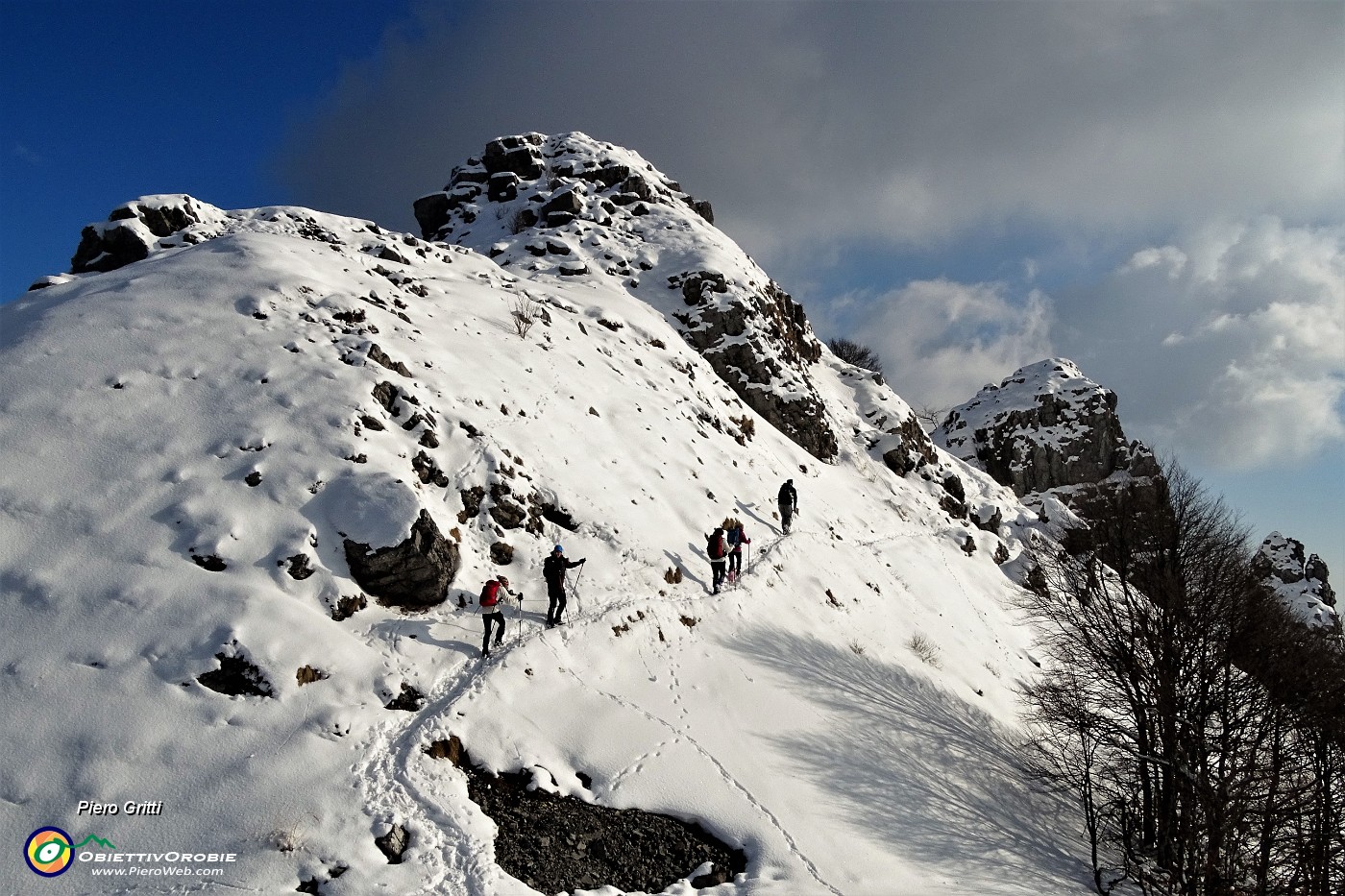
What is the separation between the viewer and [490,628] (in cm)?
1094

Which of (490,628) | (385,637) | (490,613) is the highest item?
(490,613)

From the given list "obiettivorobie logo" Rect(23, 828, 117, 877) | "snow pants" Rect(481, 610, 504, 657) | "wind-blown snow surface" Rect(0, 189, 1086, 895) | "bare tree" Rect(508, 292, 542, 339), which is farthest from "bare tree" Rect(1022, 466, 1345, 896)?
"bare tree" Rect(508, 292, 542, 339)

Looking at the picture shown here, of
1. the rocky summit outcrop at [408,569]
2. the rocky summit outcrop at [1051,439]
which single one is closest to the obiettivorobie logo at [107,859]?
the rocky summit outcrop at [408,569]

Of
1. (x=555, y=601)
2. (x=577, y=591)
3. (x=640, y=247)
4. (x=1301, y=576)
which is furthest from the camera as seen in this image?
(x=1301, y=576)

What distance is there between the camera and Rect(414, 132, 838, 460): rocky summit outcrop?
3372 cm

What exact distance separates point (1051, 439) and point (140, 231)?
6578 cm

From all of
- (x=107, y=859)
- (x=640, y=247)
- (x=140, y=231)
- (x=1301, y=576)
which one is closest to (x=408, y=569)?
(x=107, y=859)

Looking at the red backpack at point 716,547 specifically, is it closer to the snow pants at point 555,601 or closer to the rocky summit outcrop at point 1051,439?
the snow pants at point 555,601

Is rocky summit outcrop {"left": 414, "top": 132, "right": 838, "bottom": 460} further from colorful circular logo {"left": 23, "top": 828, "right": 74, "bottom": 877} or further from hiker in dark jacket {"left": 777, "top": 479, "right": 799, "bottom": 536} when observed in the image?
colorful circular logo {"left": 23, "top": 828, "right": 74, "bottom": 877}

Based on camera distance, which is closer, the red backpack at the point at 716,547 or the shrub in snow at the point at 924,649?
the red backpack at the point at 716,547

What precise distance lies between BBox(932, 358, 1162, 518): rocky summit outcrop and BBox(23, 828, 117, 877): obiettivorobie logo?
6179 cm

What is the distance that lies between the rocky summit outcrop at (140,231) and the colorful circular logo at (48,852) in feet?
95.6

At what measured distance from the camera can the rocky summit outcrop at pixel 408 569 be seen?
11242 millimetres

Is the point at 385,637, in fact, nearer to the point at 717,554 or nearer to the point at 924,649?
the point at 717,554
